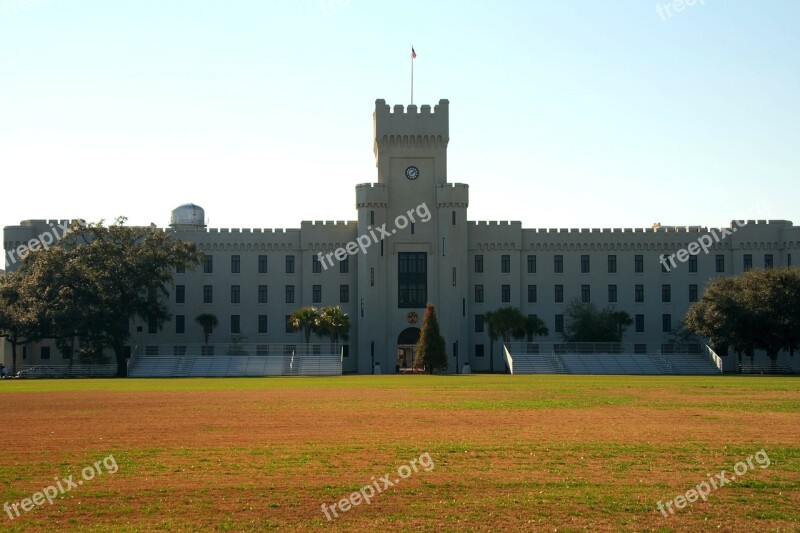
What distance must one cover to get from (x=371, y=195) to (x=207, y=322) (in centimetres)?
1670

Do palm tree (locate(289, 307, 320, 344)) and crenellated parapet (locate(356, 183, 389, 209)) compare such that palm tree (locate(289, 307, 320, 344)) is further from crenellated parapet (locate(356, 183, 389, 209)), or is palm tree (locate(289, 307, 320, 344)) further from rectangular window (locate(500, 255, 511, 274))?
rectangular window (locate(500, 255, 511, 274))

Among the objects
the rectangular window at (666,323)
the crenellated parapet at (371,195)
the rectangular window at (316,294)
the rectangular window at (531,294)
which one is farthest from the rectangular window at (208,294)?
the rectangular window at (666,323)

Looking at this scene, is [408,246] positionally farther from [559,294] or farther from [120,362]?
[120,362]

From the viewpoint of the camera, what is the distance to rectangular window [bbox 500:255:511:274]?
265 feet

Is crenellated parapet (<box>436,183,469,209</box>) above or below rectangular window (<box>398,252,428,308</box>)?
above

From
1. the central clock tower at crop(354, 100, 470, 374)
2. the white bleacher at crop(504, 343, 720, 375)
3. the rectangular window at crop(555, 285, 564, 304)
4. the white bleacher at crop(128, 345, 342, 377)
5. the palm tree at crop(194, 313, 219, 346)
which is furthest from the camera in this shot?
the rectangular window at crop(555, 285, 564, 304)

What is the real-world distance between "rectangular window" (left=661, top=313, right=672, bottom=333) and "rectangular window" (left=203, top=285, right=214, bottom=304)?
37593mm

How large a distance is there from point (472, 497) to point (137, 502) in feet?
18.0

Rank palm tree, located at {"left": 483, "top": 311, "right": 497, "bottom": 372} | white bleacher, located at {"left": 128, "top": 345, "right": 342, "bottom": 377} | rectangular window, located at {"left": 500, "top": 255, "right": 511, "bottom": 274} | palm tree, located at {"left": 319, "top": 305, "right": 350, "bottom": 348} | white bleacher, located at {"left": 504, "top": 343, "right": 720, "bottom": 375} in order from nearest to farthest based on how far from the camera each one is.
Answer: white bleacher, located at {"left": 128, "top": 345, "right": 342, "bottom": 377}, white bleacher, located at {"left": 504, "top": 343, "right": 720, "bottom": 375}, palm tree, located at {"left": 319, "top": 305, "right": 350, "bottom": 348}, palm tree, located at {"left": 483, "top": 311, "right": 497, "bottom": 372}, rectangular window, located at {"left": 500, "top": 255, "right": 511, "bottom": 274}

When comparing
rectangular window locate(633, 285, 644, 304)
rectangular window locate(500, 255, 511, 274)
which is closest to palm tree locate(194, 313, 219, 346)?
rectangular window locate(500, 255, 511, 274)

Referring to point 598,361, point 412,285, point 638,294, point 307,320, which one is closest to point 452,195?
point 412,285

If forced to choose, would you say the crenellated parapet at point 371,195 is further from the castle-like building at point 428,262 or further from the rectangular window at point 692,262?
the rectangular window at point 692,262

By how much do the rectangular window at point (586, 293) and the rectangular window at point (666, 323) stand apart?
625 cm

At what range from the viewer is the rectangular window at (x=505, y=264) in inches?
3179
